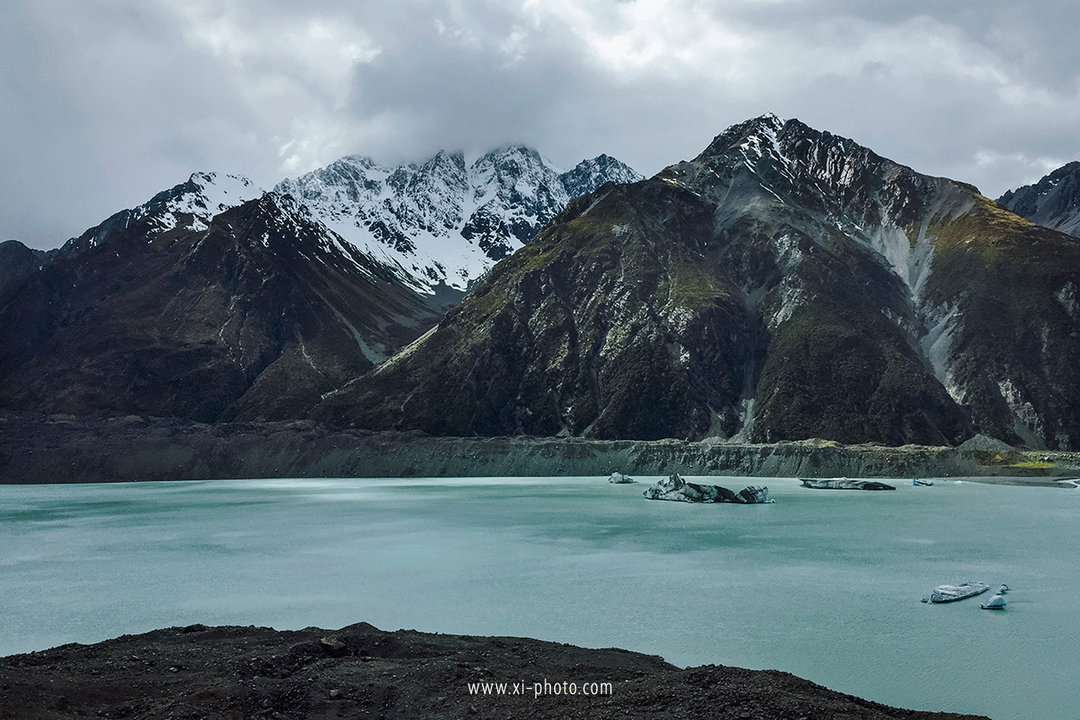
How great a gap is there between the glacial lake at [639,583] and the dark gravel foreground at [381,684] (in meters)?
4.03

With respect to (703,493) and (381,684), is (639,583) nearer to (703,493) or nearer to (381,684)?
(381,684)

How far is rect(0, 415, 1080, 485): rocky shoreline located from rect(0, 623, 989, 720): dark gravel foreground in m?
123

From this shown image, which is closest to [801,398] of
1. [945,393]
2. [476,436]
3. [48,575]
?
[945,393]

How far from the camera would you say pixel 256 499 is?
9475 centimetres

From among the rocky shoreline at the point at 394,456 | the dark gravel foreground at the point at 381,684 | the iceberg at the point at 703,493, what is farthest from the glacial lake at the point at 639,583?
the rocky shoreline at the point at 394,456

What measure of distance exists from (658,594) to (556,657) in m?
12.1

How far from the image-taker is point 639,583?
1401 inches

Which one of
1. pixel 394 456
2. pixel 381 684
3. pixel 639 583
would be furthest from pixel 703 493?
pixel 394 456

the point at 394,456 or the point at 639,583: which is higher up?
the point at 639,583

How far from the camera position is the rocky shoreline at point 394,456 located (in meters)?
136

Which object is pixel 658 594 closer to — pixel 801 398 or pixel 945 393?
pixel 801 398

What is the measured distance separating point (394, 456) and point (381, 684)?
143 m

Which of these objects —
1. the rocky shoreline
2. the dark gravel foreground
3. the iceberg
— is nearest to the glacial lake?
the dark gravel foreground

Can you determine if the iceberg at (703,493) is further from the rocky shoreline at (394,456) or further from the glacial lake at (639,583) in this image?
the rocky shoreline at (394,456)
